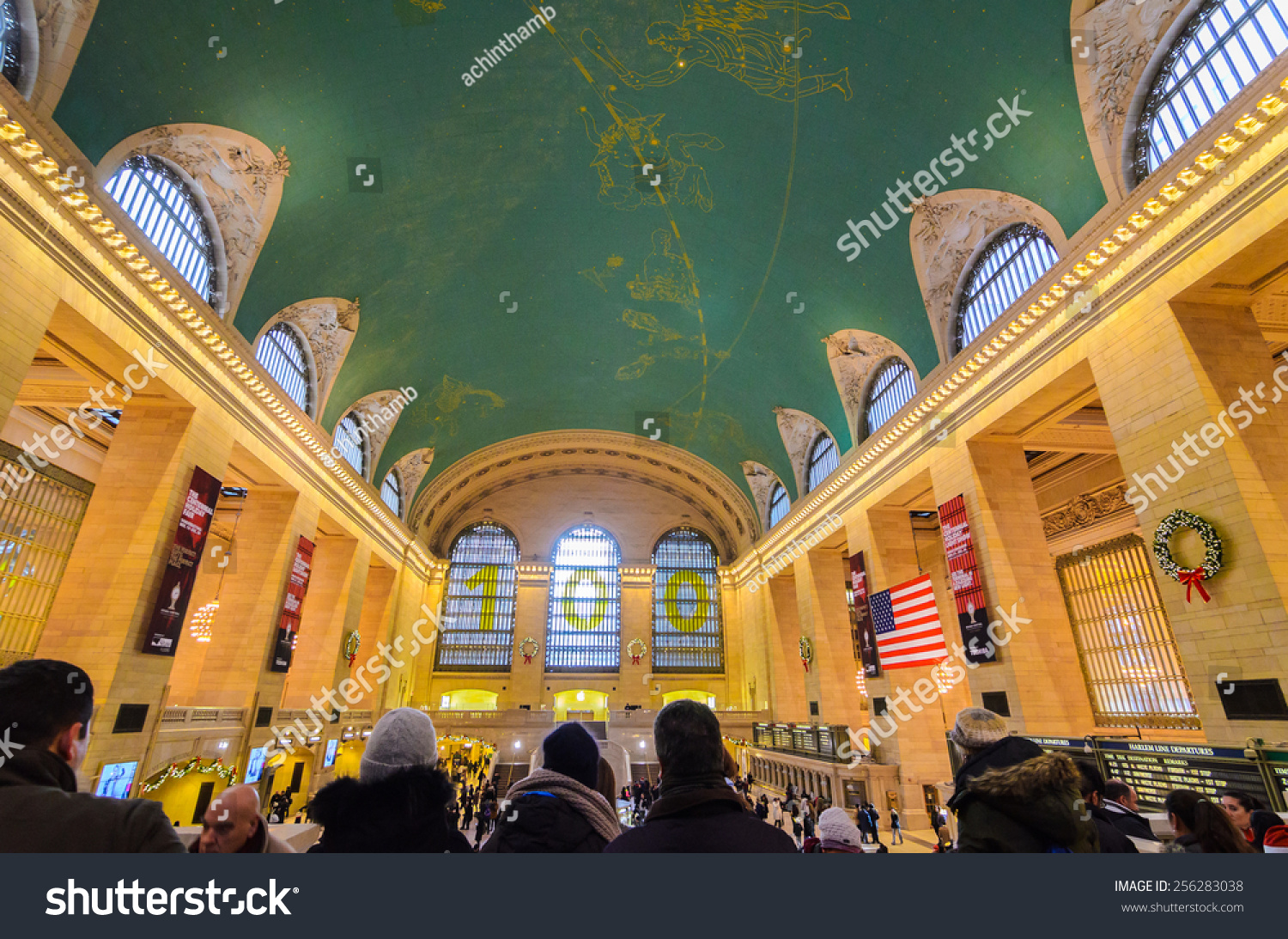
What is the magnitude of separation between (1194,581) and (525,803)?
371 inches

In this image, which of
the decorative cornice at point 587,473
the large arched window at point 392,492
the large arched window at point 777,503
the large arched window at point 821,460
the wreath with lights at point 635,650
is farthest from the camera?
the wreath with lights at point 635,650

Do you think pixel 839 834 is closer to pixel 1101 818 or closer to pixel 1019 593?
pixel 1101 818

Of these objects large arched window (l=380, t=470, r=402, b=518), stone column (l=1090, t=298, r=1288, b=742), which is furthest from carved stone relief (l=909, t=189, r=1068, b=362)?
large arched window (l=380, t=470, r=402, b=518)

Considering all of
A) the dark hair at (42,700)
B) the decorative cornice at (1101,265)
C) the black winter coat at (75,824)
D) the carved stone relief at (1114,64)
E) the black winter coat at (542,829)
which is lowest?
the black winter coat at (542,829)

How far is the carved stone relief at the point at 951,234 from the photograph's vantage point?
1171 centimetres

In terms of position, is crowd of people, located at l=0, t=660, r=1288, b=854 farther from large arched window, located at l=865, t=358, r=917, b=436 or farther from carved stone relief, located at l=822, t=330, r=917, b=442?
carved stone relief, located at l=822, t=330, r=917, b=442

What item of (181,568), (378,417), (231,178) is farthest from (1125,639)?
(378,417)

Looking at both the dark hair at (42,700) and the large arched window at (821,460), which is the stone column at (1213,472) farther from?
the large arched window at (821,460)

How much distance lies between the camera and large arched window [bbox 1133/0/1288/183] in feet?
25.3

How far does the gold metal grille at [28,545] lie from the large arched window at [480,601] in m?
17.9

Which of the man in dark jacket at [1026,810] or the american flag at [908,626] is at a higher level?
the american flag at [908,626]

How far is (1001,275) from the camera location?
12.6 meters

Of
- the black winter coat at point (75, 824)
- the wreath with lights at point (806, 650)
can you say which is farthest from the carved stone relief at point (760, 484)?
the black winter coat at point (75, 824)
